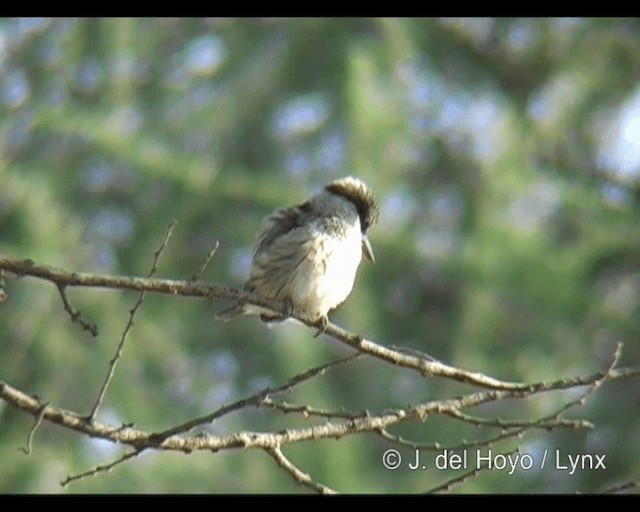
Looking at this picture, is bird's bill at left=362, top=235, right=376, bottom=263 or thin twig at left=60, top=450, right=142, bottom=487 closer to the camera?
thin twig at left=60, top=450, right=142, bottom=487

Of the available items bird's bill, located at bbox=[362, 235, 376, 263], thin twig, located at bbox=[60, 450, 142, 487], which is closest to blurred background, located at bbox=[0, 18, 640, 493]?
bird's bill, located at bbox=[362, 235, 376, 263]

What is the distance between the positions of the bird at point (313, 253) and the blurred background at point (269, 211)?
2949mm

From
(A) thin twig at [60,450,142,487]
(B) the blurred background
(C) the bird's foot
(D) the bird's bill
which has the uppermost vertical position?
(B) the blurred background

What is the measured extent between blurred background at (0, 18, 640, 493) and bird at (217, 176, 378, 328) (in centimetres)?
295

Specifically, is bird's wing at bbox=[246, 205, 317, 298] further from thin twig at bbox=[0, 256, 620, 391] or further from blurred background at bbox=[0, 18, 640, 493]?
blurred background at bbox=[0, 18, 640, 493]

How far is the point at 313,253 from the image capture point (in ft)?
14.1

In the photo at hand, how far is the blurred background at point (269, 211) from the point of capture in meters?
8.00

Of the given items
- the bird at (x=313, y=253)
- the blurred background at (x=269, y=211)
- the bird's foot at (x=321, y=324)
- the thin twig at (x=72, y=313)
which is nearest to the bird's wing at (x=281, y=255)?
the bird at (x=313, y=253)

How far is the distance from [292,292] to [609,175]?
21.7 ft

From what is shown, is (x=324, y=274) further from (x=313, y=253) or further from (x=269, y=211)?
(x=269, y=211)

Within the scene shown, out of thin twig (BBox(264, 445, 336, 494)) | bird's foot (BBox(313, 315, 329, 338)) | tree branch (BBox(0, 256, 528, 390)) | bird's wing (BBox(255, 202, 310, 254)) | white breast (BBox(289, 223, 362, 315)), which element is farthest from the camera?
bird's wing (BBox(255, 202, 310, 254))

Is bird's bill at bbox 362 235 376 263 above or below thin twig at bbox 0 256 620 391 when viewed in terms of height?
above

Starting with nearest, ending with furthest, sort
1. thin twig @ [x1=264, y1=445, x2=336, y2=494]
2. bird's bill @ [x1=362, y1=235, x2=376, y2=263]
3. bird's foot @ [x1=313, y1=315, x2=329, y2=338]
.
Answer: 1. thin twig @ [x1=264, y1=445, x2=336, y2=494]
2. bird's foot @ [x1=313, y1=315, x2=329, y2=338]
3. bird's bill @ [x1=362, y1=235, x2=376, y2=263]

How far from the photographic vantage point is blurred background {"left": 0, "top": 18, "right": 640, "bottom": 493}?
8.00 meters
